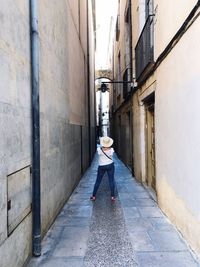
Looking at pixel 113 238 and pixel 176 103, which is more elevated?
pixel 176 103

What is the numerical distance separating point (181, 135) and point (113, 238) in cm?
173

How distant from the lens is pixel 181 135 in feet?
15.4

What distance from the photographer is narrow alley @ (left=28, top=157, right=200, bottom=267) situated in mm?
3879

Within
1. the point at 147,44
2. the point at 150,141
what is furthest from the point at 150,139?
the point at 147,44

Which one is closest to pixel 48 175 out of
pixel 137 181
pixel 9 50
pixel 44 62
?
pixel 44 62

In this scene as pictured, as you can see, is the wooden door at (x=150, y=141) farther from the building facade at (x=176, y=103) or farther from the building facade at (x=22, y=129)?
the building facade at (x=22, y=129)

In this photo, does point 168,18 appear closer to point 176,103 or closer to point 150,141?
point 176,103

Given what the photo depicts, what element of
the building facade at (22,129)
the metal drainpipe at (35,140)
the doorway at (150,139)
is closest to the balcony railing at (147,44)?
the doorway at (150,139)

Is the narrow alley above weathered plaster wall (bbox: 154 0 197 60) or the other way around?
the other way around

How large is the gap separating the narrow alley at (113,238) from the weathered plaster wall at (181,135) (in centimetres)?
29

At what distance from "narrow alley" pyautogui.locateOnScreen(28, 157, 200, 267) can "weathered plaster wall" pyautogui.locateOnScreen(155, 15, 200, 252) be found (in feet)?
0.94

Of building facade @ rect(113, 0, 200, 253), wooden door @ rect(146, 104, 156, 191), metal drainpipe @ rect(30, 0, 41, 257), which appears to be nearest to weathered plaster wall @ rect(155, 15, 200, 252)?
building facade @ rect(113, 0, 200, 253)

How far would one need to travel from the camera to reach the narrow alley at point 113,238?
3879 millimetres

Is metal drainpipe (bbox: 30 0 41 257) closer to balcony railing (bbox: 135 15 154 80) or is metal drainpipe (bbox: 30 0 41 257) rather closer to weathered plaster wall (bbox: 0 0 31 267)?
weathered plaster wall (bbox: 0 0 31 267)
